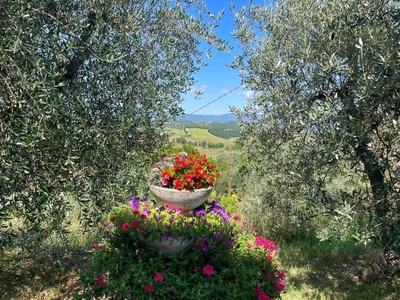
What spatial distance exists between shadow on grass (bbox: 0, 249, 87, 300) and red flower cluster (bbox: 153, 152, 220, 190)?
2543 millimetres

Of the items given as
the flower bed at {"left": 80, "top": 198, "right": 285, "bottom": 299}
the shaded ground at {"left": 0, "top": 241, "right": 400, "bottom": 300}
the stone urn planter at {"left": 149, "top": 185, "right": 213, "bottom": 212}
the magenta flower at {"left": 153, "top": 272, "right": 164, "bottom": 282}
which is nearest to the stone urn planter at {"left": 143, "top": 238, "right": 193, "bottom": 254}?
the flower bed at {"left": 80, "top": 198, "right": 285, "bottom": 299}

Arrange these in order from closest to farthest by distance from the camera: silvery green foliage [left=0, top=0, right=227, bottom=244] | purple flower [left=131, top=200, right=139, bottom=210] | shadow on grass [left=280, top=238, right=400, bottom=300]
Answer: silvery green foliage [left=0, top=0, right=227, bottom=244], purple flower [left=131, top=200, right=139, bottom=210], shadow on grass [left=280, top=238, right=400, bottom=300]

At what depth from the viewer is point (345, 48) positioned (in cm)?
335

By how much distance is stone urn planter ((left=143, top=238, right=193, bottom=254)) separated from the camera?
404cm

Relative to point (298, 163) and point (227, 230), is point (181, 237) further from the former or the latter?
point (298, 163)

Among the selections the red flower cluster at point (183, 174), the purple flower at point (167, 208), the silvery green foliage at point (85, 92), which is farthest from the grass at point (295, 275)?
the red flower cluster at point (183, 174)

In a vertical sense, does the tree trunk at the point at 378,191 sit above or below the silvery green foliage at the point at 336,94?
below

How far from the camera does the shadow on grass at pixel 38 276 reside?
528 centimetres

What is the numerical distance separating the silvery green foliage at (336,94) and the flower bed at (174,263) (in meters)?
1.40

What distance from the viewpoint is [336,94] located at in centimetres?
363

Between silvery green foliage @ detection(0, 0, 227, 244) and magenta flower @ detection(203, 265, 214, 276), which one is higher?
silvery green foliage @ detection(0, 0, 227, 244)

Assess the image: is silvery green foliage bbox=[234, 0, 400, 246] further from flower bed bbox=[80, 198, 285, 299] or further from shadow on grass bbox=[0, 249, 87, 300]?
shadow on grass bbox=[0, 249, 87, 300]

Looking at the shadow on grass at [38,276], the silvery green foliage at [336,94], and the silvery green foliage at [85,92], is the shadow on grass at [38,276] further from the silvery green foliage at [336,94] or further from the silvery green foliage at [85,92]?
the silvery green foliage at [336,94]

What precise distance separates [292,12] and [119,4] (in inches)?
110
